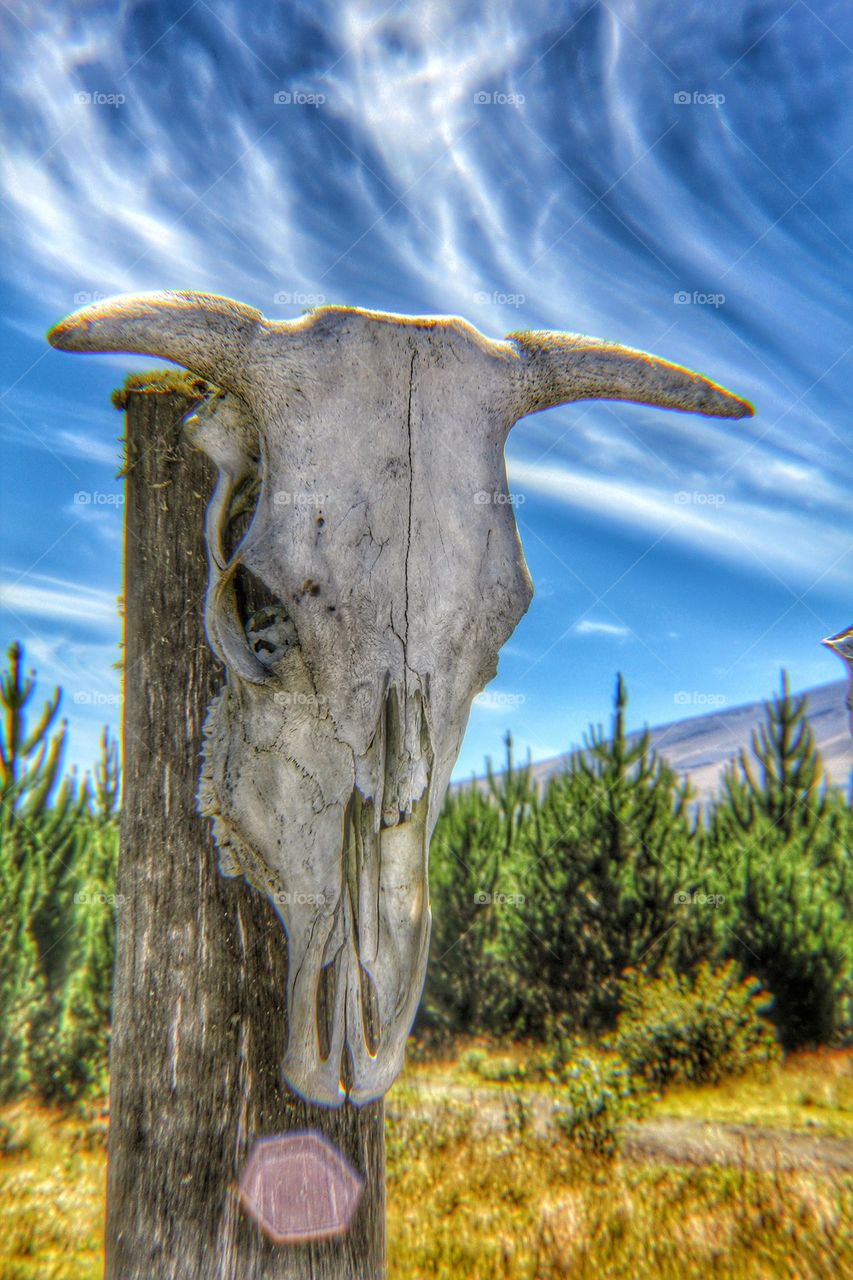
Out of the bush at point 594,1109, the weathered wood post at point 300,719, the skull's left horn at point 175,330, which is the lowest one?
the bush at point 594,1109

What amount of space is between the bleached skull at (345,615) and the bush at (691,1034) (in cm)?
840

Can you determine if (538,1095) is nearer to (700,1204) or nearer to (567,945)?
(567,945)

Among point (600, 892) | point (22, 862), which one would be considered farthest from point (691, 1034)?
point (22, 862)

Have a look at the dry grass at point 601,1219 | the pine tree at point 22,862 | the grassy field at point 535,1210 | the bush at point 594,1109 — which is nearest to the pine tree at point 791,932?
the grassy field at point 535,1210

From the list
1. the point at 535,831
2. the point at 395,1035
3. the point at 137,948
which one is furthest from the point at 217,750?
the point at 535,831

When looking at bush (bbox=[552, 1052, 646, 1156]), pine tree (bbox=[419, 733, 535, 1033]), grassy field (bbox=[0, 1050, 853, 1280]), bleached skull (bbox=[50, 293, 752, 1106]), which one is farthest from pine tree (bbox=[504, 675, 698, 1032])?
bleached skull (bbox=[50, 293, 752, 1106])

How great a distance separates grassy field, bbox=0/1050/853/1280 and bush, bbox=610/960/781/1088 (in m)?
1.24

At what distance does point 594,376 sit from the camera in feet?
6.45

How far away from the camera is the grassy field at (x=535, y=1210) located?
4.39 metres

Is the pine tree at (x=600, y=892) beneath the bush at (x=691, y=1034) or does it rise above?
above

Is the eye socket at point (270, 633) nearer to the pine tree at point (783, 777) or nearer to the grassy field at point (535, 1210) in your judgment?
the grassy field at point (535, 1210)

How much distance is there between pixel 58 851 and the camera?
377 inches

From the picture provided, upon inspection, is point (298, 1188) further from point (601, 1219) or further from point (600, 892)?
point (600, 892)

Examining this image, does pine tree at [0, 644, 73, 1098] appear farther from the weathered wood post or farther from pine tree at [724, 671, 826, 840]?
pine tree at [724, 671, 826, 840]
